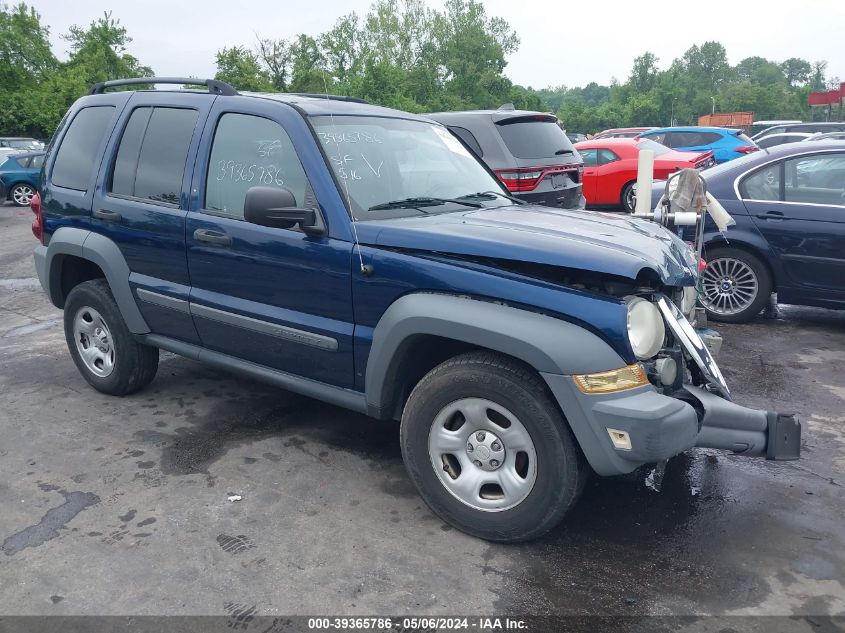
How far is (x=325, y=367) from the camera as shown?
3.68m

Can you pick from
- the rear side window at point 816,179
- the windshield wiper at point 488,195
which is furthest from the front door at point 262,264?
the rear side window at point 816,179

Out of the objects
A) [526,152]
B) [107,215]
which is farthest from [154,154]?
[526,152]

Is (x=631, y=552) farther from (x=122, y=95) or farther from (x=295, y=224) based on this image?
(x=122, y=95)

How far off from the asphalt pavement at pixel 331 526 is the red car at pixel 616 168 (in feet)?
30.8

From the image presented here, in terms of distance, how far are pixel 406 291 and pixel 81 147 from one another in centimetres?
293

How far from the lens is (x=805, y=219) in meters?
6.30

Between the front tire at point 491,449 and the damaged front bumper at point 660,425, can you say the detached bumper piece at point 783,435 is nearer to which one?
the damaged front bumper at point 660,425

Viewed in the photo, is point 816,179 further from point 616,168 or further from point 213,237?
point 616,168

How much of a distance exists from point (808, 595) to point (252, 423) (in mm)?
3146

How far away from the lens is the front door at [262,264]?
3.57 m

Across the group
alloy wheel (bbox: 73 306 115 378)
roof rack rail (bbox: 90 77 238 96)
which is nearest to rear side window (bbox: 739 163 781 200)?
roof rack rail (bbox: 90 77 238 96)

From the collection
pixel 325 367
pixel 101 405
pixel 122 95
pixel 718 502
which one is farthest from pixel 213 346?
pixel 718 502

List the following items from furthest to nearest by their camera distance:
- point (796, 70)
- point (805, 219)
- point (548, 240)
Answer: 1. point (796, 70)
2. point (805, 219)
3. point (548, 240)

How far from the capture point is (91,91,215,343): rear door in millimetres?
4184
